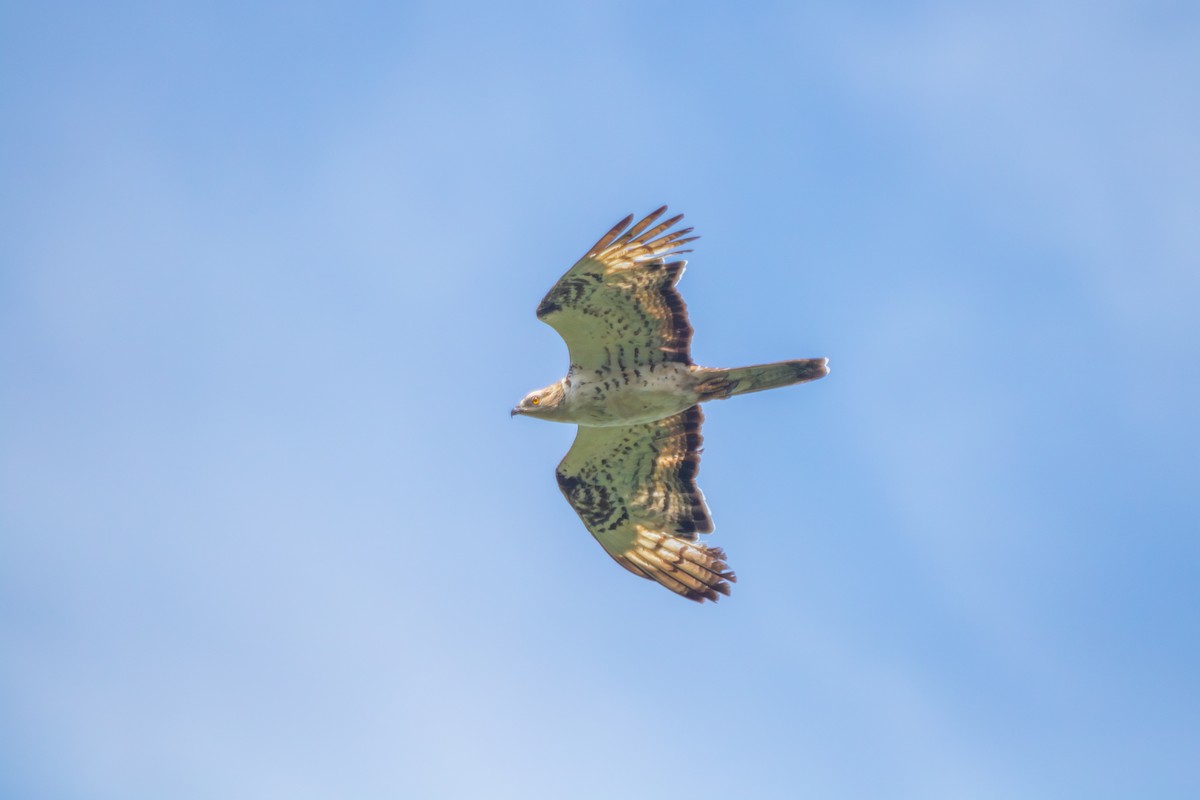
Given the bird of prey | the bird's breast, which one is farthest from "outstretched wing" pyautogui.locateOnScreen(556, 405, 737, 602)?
the bird's breast

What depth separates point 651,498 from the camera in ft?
55.4

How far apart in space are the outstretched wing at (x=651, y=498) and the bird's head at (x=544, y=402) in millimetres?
796

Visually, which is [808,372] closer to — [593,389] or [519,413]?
[593,389]

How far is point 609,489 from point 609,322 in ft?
8.71

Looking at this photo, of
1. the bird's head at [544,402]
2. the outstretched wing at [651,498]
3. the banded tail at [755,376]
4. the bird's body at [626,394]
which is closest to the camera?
the banded tail at [755,376]

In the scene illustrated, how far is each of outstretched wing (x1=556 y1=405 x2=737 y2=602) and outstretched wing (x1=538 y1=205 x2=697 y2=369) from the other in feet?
4.25

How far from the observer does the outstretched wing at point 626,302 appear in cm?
1496

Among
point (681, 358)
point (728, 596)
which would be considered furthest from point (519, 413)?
point (728, 596)

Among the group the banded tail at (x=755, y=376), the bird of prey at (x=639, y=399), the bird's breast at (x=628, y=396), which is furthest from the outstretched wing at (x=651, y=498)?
the banded tail at (x=755, y=376)

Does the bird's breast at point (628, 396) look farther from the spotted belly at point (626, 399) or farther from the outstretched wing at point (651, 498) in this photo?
the outstretched wing at point (651, 498)

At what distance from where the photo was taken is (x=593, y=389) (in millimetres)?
15812

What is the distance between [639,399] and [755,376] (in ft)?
4.78

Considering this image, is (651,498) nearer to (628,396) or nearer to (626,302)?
(628,396)

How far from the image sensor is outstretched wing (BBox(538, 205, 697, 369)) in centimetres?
1496
